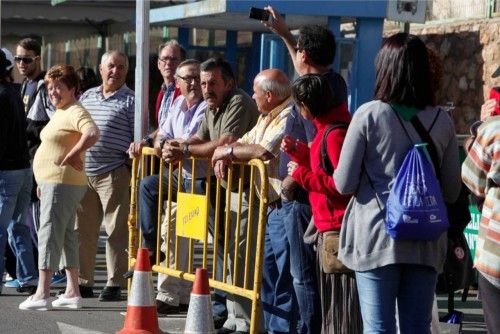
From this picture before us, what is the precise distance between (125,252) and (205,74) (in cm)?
219

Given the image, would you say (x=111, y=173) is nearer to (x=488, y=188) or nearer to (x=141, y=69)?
(x=141, y=69)

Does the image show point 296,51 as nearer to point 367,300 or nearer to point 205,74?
point 205,74

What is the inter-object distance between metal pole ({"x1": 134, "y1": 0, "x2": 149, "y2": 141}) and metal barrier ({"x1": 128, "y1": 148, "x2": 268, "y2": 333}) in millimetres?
524

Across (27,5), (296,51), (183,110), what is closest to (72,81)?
(183,110)

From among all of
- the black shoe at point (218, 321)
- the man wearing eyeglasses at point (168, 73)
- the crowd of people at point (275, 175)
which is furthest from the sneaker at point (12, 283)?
the black shoe at point (218, 321)

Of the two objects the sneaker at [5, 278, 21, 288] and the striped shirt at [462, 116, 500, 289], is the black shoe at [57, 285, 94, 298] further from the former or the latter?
the striped shirt at [462, 116, 500, 289]

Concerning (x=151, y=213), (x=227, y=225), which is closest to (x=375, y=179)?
(x=227, y=225)

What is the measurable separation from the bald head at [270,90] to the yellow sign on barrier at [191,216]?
2.46ft

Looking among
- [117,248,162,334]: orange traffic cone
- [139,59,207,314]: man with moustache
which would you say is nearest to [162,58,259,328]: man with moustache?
[139,59,207,314]: man with moustache

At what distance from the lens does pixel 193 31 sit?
17422mm

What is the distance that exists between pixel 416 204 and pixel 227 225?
2.58 metres

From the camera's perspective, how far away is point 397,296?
5430 millimetres

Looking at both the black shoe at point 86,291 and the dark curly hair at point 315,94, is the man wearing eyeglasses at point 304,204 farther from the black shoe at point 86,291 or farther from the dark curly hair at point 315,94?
the black shoe at point 86,291

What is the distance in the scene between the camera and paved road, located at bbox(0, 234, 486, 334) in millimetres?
8391
